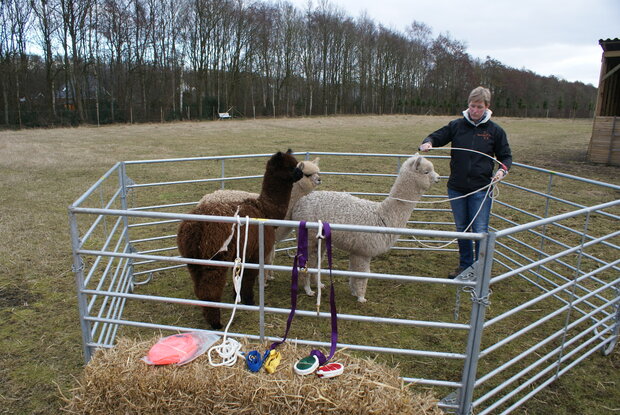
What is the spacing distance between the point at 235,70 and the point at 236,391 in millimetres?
43660

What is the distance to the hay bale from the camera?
6.90 ft

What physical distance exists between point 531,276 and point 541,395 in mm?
2460

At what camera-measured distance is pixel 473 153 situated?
442 centimetres

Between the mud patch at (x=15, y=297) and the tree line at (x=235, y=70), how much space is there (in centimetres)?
2812

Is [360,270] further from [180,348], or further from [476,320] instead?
[180,348]

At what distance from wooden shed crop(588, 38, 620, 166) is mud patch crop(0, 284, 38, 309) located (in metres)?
16.1

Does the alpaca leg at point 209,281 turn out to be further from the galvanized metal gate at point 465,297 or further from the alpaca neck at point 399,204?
the alpaca neck at point 399,204

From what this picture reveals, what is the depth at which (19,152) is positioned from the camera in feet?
49.3

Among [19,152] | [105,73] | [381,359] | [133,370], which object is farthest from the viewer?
[105,73]

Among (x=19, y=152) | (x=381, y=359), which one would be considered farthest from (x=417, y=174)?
(x=19, y=152)

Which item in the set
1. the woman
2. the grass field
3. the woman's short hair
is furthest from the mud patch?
the woman's short hair

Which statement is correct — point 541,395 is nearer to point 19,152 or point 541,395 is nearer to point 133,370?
point 133,370

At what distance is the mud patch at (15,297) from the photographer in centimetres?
428

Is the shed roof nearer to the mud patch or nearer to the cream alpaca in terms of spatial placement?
the cream alpaca
